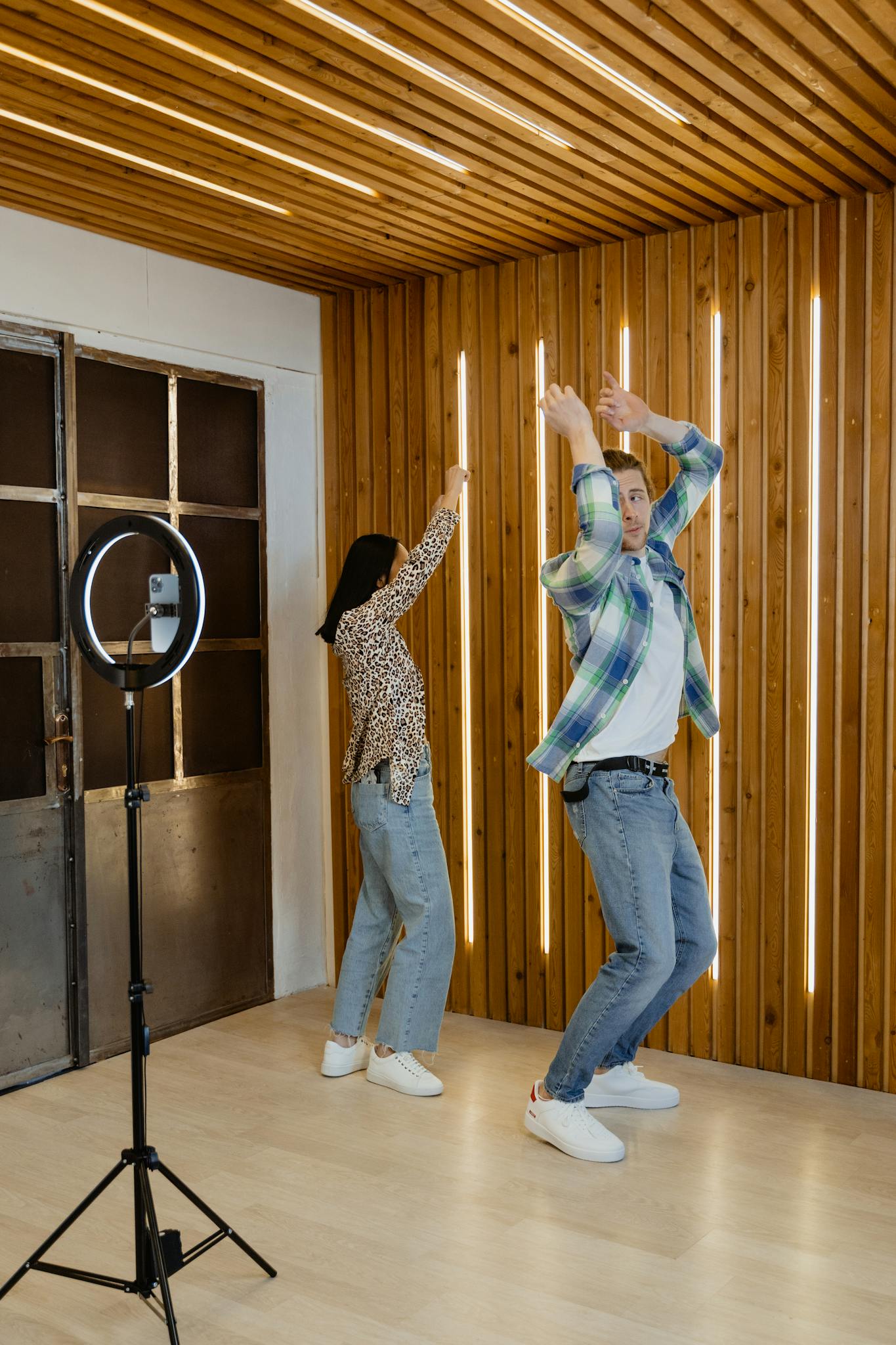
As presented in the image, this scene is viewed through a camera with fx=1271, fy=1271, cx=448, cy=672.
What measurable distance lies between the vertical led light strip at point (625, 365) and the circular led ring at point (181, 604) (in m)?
2.08

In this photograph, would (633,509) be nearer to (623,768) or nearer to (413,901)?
(623,768)

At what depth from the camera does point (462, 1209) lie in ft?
10.2

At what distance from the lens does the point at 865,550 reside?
3834mm

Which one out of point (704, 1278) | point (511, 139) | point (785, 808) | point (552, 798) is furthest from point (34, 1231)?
point (511, 139)

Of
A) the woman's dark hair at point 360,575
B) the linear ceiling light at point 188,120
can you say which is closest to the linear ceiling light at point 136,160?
the linear ceiling light at point 188,120

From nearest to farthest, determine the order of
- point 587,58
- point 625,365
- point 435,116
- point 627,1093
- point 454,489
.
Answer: point 587,58 < point 435,116 < point 627,1093 < point 454,489 < point 625,365

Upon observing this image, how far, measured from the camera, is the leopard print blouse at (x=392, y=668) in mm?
3930

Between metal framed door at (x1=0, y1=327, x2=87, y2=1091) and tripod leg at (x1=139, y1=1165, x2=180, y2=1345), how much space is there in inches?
64.2

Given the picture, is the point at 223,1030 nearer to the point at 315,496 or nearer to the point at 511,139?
the point at 315,496

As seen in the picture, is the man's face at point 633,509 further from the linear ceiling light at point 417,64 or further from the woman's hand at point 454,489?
the linear ceiling light at point 417,64

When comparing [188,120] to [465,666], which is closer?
[188,120]

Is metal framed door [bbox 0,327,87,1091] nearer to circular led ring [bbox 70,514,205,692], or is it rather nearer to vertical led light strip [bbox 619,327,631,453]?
circular led ring [bbox 70,514,205,692]

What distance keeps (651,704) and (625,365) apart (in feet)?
4.56

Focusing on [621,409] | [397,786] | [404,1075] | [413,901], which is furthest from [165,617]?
[404,1075]
